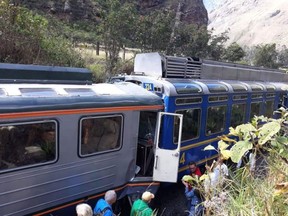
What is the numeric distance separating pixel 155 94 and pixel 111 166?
2.05 meters

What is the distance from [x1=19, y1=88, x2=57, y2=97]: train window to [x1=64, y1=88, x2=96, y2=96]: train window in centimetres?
32

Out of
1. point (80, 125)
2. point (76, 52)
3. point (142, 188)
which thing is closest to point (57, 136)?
point (80, 125)

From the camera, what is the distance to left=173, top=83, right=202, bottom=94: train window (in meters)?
7.71

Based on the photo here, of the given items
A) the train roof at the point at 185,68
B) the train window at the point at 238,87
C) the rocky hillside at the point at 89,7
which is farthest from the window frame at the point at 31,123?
the rocky hillside at the point at 89,7

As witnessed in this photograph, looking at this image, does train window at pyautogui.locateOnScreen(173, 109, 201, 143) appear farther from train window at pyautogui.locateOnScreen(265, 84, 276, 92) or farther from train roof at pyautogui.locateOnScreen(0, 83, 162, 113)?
train window at pyautogui.locateOnScreen(265, 84, 276, 92)

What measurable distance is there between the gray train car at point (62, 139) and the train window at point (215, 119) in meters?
2.58

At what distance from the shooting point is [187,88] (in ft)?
26.1

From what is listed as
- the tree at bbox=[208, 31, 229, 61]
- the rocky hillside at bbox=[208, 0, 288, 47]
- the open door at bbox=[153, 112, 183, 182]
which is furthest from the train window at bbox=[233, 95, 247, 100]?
the rocky hillside at bbox=[208, 0, 288, 47]

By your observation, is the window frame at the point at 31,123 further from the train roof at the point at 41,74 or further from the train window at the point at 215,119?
the train window at the point at 215,119

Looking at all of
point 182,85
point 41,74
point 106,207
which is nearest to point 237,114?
point 182,85

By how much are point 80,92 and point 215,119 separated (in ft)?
15.6

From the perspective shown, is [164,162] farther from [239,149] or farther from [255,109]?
[255,109]

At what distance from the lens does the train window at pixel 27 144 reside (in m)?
4.64

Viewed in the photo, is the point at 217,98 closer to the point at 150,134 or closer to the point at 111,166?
the point at 150,134
